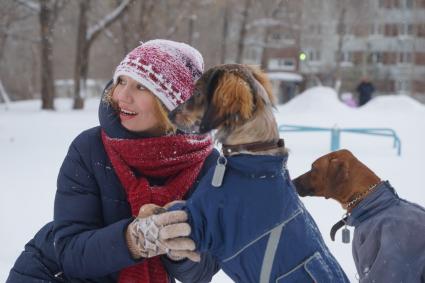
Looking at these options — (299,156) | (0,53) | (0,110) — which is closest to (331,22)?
(0,53)

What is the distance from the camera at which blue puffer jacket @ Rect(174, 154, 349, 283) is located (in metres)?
2.29

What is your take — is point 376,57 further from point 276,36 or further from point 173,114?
point 173,114

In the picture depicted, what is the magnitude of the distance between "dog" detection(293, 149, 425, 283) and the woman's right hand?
106 centimetres

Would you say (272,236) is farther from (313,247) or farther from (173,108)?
(173,108)

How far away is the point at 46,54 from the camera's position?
76.2 feet

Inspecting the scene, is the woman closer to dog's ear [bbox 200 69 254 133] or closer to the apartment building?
dog's ear [bbox 200 69 254 133]

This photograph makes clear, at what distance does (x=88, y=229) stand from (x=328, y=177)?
4.75ft

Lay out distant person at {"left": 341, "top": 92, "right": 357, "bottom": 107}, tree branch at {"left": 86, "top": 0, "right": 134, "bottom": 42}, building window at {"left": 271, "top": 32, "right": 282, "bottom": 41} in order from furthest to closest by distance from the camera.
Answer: building window at {"left": 271, "top": 32, "right": 282, "bottom": 41}
distant person at {"left": 341, "top": 92, "right": 357, "bottom": 107}
tree branch at {"left": 86, "top": 0, "right": 134, "bottom": 42}

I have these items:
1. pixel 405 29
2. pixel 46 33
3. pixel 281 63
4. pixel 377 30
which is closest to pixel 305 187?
pixel 46 33

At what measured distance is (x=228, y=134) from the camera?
92.2 inches

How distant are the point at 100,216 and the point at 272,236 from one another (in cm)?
85

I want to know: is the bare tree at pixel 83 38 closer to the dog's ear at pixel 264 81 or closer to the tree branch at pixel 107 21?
the tree branch at pixel 107 21

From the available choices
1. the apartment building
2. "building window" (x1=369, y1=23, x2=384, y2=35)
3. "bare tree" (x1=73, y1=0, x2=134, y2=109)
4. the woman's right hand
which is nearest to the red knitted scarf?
the woman's right hand

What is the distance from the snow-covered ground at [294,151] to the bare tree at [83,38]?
969 millimetres
